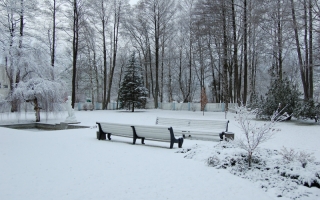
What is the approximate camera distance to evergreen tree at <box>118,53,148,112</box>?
91.9 ft

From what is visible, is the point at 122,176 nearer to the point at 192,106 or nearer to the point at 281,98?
the point at 281,98

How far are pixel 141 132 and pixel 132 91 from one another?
67.1ft

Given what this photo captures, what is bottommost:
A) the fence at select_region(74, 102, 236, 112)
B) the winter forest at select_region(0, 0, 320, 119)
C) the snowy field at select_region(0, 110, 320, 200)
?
the snowy field at select_region(0, 110, 320, 200)

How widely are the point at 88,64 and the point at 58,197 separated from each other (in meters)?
36.7

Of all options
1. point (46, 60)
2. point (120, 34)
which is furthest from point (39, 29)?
point (120, 34)

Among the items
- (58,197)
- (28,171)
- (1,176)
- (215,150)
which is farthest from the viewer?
(215,150)

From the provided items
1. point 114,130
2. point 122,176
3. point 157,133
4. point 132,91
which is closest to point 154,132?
point 157,133

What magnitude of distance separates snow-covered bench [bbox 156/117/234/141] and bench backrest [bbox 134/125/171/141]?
1768 millimetres

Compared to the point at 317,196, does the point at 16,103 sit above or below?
above

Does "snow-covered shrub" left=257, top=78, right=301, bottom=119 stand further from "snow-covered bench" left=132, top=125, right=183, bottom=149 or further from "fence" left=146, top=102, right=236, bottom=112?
"snow-covered bench" left=132, top=125, right=183, bottom=149

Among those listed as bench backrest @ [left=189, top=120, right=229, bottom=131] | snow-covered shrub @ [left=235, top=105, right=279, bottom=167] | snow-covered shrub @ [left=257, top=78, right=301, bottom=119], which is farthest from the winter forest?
snow-covered shrub @ [left=235, top=105, right=279, bottom=167]

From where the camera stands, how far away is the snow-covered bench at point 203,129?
27.8ft

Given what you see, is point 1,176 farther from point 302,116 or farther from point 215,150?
point 302,116

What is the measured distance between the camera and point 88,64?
38.3 metres
